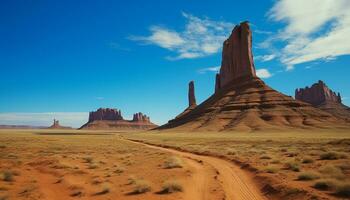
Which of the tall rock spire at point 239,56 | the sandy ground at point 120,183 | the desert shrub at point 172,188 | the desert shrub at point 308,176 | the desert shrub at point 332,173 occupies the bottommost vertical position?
the sandy ground at point 120,183

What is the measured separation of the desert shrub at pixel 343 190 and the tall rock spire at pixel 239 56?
133m

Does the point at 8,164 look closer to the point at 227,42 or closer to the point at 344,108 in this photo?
the point at 227,42

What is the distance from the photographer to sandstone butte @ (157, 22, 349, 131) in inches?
3994

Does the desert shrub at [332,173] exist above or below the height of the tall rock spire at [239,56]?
below

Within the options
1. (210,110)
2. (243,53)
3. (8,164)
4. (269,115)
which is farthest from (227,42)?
(8,164)

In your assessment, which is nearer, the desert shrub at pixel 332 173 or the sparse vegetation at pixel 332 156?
the desert shrub at pixel 332 173

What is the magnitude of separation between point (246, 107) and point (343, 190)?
108 metres

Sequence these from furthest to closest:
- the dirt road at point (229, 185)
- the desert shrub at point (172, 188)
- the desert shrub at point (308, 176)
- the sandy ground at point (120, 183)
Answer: the desert shrub at point (308, 176)
the desert shrub at point (172, 188)
the sandy ground at point (120, 183)
the dirt road at point (229, 185)

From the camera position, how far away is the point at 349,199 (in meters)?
8.96

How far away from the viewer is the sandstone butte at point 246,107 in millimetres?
101444

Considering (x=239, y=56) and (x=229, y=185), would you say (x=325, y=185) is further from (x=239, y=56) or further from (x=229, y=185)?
(x=239, y=56)

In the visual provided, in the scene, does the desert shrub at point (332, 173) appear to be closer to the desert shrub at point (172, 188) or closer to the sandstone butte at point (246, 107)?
the desert shrub at point (172, 188)

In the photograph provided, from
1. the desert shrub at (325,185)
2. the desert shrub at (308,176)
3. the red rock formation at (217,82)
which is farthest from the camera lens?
the red rock formation at (217,82)

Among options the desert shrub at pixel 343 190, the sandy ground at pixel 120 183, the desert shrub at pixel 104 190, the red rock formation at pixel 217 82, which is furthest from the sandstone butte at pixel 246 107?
the desert shrub at pixel 343 190
